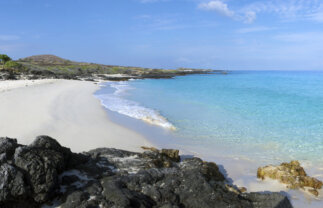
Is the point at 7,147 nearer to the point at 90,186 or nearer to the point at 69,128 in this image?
the point at 90,186

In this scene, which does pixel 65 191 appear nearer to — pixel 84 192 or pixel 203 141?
pixel 84 192

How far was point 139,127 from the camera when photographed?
40.5 feet

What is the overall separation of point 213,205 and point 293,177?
335 centimetres

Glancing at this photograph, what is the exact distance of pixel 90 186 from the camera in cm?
474

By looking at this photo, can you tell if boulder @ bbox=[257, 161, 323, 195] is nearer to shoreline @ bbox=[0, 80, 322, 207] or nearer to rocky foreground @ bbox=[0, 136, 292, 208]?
shoreline @ bbox=[0, 80, 322, 207]

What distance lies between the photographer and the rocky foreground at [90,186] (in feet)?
13.8

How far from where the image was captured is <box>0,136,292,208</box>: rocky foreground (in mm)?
4207

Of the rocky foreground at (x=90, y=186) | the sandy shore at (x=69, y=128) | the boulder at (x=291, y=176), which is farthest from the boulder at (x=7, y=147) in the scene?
the boulder at (x=291, y=176)

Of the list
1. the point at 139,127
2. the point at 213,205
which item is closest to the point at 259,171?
the point at 213,205

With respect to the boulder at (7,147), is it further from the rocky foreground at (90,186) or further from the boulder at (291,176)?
the boulder at (291,176)

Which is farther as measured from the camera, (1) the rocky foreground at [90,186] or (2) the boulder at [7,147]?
(2) the boulder at [7,147]

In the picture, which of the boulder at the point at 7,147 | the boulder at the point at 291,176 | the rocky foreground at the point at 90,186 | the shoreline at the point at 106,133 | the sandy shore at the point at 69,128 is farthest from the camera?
the sandy shore at the point at 69,128

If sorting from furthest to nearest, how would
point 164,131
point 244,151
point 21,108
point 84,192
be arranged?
point 21,108 < point 164,131 < point 244,151 < point 84,192

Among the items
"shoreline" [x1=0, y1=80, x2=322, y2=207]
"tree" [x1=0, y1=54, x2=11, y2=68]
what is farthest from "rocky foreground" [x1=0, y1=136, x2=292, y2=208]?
"tree" [x1=0, y1=54, x2=11, y2=68]
